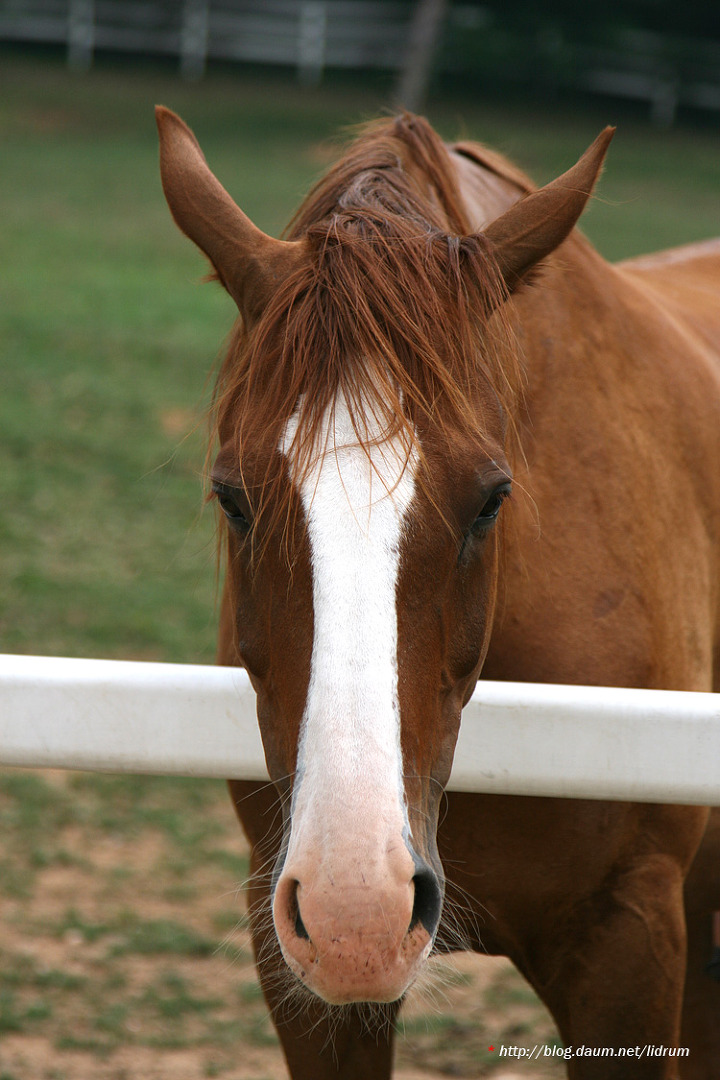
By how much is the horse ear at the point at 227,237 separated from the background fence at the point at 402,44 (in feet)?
91.7

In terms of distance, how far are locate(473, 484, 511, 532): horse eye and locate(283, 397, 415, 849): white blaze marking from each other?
15cm

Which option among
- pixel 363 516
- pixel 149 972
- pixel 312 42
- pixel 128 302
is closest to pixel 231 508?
pixel 363 516

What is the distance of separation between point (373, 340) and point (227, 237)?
0.35 metres

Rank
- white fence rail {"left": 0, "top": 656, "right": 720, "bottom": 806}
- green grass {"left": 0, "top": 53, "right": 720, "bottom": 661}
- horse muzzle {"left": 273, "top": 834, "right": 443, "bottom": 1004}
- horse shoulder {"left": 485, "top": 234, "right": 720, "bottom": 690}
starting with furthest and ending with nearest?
green grass {"left": 0, "top": 53, "right": 720, "bottom": 661}
horse shoulder {"left": 485, "top": 234, "right": 720, "bottom": 690}
white fence rail {"left": 0, "top": 656, "right": 720, "bottom": 806}
horse muzzle {"left": 273, "top": 834, "right": 443, "bottom": 1004}

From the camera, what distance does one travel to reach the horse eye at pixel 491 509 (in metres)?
1.60

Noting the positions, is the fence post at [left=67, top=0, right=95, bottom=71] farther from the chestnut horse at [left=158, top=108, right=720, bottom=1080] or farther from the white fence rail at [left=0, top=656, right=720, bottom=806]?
the white fence rail at [left=0, top=656, right=720, bottom=806]

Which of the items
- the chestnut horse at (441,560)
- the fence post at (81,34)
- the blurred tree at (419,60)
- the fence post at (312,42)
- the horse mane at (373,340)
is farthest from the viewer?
the fence post at (312,42)

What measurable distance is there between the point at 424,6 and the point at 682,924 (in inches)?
1044

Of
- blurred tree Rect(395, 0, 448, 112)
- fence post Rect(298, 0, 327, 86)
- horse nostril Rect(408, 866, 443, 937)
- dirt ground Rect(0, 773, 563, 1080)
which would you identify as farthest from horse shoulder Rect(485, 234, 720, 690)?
fence post Rect(298, 0, 327, 86)

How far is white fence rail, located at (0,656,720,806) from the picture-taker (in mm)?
1705

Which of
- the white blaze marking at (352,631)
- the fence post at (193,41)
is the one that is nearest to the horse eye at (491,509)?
the white blaze marking at (352,631)

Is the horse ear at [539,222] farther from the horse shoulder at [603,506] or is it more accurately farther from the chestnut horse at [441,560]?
the horse shoulder at [603,506]

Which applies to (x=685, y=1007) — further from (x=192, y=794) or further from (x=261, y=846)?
(x=192, y=794)

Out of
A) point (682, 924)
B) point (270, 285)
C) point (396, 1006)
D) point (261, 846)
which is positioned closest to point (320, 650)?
point (270, 285)
